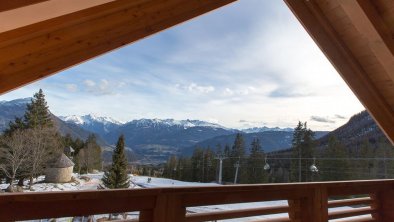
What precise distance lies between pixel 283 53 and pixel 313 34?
177 cm

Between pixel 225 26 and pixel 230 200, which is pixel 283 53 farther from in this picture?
pixel 230 200

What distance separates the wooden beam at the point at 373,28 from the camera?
2.20 meters

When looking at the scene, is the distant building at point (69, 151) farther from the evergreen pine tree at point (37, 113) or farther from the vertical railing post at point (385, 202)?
the vertical railing post at point (385, 202)

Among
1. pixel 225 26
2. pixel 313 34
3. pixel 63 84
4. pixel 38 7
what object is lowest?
pixel 38 7

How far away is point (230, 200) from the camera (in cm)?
190

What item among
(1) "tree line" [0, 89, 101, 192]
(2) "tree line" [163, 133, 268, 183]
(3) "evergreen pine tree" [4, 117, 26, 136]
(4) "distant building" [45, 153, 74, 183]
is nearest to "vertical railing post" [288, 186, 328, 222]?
(1) "tree line" [0, 89, 101, 192]

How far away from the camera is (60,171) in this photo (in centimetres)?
1551

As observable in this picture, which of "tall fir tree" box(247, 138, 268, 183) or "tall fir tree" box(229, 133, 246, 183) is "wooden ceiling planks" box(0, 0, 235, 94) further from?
"tall fir tree" box(247, 138, 268, 183)

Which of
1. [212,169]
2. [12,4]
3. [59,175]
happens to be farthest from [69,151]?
[12,4]

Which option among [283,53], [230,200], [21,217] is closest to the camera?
[21,217]

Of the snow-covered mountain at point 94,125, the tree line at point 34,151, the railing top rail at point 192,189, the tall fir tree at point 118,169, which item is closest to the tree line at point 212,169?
the tall fir tree at point 118,169

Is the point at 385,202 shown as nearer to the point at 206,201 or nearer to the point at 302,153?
the point at 206,201

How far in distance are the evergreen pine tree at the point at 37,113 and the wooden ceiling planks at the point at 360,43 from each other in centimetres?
1815

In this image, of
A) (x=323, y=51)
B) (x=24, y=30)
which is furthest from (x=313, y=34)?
(x=24, y=30)
